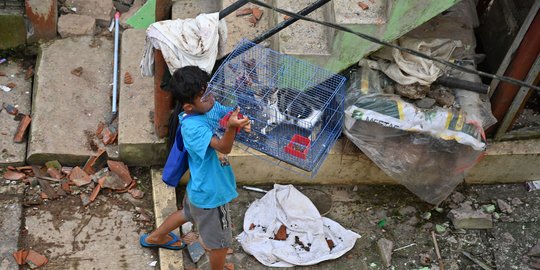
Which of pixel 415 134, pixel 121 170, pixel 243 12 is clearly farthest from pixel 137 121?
pixel 415 134

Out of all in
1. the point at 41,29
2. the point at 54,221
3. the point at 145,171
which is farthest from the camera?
the point at 41,29

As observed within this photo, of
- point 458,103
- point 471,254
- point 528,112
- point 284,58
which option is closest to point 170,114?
point 284,58

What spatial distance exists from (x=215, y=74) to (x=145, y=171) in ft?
4.03

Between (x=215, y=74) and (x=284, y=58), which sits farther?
(x=284, y=58)

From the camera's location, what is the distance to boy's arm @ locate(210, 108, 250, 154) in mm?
3783

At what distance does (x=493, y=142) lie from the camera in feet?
18.9

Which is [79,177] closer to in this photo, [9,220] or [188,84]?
[9,220]

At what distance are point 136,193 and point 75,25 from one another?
1.99 meters

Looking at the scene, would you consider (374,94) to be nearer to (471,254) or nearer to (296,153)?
(296,153)

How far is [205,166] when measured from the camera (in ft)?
13.6

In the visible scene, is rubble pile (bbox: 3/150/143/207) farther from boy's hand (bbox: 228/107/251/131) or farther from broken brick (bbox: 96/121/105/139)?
boy's hand (bbox: 228/107/251/131)

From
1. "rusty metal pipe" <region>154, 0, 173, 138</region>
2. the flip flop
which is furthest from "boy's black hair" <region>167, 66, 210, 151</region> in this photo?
the flip flop

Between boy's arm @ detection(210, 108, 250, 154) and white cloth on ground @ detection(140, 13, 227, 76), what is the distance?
101 centimetres

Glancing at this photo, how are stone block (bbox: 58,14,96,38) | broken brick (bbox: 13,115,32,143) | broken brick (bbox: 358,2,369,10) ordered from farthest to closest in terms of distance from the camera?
stone block (bbox: 58,14,96,38), broken brick (bbox: 13,115,32,143), broken brick (bbox: 358,2,369,10)
